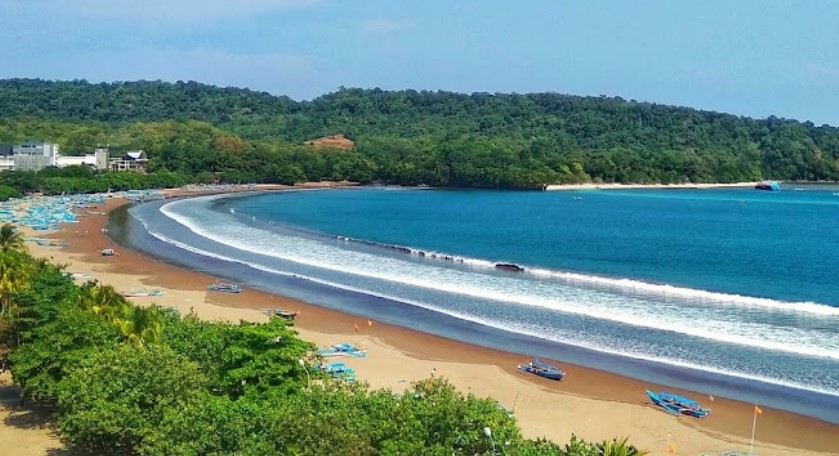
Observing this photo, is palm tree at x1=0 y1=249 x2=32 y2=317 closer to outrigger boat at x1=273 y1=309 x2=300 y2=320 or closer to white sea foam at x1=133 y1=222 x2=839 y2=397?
outrigger boat at x1=273 y1=309 x2=300 y2=320

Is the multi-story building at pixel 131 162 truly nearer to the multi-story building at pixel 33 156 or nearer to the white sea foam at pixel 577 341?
the multi-story building at pixel 33 156

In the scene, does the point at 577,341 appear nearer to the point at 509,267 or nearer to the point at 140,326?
the point at 140,326

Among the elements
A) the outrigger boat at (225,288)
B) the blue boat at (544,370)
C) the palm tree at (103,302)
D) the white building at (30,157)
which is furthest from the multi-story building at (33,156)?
the blue boat at (544,370)

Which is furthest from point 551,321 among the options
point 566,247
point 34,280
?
point 566,247

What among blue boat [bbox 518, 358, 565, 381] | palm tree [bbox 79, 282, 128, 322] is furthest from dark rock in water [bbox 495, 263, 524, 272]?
palm tree [bbox 79, 282, 128, 322]

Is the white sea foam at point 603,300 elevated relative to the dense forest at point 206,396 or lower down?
lower down

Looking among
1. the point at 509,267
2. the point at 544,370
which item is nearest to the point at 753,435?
the point at 544,370
